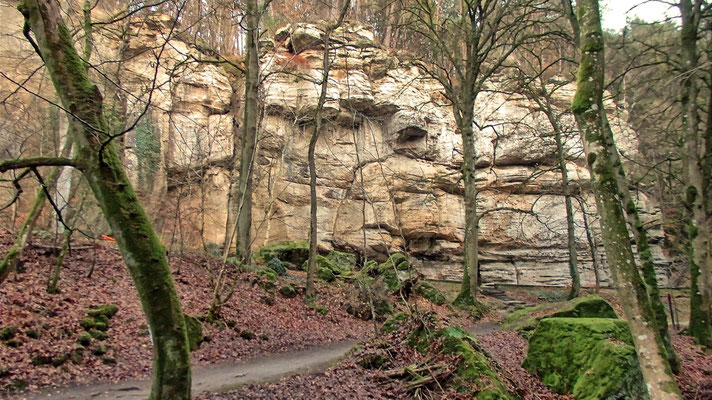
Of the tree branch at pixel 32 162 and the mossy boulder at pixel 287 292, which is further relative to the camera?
the mossy boulder at pixel 287 292

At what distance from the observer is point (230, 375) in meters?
6.36

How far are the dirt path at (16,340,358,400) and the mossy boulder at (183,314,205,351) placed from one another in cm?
61

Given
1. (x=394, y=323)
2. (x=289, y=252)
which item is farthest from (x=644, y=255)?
(x=289, y=252)

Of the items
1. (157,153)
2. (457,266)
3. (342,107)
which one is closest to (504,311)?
(457,266)

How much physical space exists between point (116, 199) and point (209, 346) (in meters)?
4.94

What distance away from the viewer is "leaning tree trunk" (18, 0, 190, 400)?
3.39m

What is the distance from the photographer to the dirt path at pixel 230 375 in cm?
524

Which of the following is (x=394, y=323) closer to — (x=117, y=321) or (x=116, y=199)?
(x=117, y=321)

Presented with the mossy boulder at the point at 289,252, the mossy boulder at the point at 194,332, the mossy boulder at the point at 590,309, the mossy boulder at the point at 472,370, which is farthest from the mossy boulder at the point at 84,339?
the mossy boulder at the point at 289,252

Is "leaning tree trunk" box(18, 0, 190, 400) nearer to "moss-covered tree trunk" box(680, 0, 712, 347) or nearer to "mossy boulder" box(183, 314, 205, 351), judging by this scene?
"mossy boulder" box(183, 314, 205, 351)

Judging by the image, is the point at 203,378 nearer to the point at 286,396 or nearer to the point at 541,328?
the point at 286,396

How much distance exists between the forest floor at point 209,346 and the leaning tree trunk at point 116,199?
174 cm

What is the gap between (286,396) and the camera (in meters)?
5.08

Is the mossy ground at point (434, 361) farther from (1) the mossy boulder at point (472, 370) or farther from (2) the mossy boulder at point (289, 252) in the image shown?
(2) the mossy boulder at point (289, 252)
